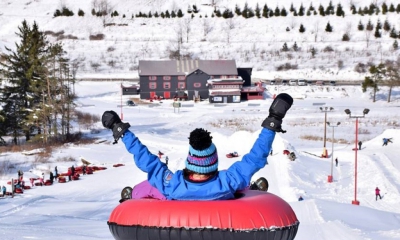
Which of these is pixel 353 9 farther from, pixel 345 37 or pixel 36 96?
pixel 36 96

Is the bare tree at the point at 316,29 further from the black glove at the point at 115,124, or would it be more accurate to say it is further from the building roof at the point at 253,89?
the black glove at the point at 115,124

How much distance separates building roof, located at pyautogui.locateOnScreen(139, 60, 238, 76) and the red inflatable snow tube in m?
56.8

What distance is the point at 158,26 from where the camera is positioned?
3696 inches

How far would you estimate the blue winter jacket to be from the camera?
4.98 metres

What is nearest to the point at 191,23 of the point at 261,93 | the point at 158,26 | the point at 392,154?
the point at 158,26

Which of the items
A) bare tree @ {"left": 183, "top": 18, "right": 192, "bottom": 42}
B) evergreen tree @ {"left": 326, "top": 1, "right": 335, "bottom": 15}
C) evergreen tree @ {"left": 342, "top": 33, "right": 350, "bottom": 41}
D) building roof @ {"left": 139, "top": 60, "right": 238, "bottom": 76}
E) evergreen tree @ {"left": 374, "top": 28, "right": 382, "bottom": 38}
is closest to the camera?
building roof @ {"left": 139, "top": 60, "right": 238, "bottom": 76}

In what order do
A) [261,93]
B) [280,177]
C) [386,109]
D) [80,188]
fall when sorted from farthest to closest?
[261,93], [386,109], [280,177], [80,188]

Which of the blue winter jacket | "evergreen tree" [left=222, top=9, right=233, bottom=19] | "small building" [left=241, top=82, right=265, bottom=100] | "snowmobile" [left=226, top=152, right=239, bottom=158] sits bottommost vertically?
"snowmobile" [left=226, top=152, right=239, bottom=158]

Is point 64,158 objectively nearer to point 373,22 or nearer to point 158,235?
point 158,235

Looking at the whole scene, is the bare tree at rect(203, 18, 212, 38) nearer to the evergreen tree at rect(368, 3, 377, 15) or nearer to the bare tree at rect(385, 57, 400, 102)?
the evergreen tree at rect(368, 3, 377, 15)

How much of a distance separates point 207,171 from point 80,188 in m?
18.1

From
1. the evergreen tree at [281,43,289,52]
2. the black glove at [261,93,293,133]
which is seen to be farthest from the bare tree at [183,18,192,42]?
the black glove at [261,93,293,133]

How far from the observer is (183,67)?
2482 inches

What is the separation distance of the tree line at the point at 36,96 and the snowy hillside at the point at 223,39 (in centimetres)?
3162
